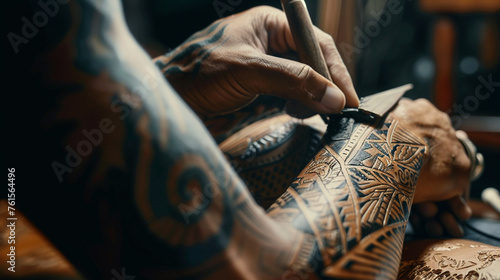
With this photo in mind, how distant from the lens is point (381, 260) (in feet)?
1.61

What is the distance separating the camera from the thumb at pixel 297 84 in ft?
2.17

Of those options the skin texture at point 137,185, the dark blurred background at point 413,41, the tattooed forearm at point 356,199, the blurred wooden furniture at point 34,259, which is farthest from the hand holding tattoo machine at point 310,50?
the blurred wooden furniture at point 34,259

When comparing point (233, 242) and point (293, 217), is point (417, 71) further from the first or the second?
point (233, 242)

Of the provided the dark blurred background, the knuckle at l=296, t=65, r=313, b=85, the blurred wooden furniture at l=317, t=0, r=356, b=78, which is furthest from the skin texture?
the blurred wooden furniture at l=317, t=0, r=356, b=78

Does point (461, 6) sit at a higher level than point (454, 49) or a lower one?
higher

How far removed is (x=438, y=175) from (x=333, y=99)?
0.34 m

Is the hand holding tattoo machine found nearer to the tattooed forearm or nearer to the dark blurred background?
the tattooed forearm

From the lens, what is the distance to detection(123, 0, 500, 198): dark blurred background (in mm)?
701

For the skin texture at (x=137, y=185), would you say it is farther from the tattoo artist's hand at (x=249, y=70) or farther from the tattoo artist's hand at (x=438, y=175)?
the tattoo artist's hand at (x=438, y=175)

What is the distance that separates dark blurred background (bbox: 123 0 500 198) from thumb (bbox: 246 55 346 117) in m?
0.18

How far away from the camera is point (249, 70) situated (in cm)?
71

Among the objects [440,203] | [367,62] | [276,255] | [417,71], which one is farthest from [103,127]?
[417,71]

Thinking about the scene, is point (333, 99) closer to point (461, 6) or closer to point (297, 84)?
point (297, 84)

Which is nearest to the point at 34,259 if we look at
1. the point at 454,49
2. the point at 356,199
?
the point at 356,199
